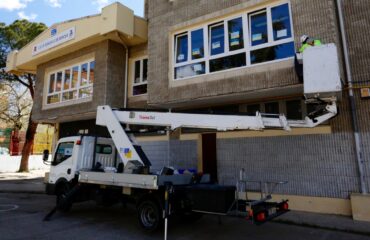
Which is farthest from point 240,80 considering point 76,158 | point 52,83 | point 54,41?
point 52,83

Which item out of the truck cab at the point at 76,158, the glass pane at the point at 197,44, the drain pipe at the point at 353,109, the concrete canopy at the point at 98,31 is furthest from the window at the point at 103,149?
the drain pipe at the point at 353,109

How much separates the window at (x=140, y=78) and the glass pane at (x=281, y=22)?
622 centimetres

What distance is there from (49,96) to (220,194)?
12.9 m

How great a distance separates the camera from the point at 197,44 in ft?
32.1

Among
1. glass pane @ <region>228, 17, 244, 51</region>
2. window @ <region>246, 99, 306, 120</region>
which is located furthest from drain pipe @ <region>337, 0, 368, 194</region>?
glass pane @ <region>228, 17, 244, 51</region>

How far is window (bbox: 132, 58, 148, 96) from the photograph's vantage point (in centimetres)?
1272

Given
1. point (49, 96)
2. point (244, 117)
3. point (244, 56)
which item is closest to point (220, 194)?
point (244, 117)

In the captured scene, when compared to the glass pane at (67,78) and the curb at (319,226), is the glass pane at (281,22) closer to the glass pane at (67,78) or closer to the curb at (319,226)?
the curb at (319,226)

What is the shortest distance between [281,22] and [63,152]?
7.85 metres

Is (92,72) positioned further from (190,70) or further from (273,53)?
(273,53)

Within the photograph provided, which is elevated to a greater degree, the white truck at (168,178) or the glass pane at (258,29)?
the glass pane at (258,29)

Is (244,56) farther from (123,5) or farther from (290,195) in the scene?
(123,5)

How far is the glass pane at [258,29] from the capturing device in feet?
27.9

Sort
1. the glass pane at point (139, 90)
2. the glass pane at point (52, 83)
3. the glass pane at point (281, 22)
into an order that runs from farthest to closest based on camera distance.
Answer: the glass pane at point (52, 83) < the glass pane at point (139, 90) < the glass pane at point (281, 22)
